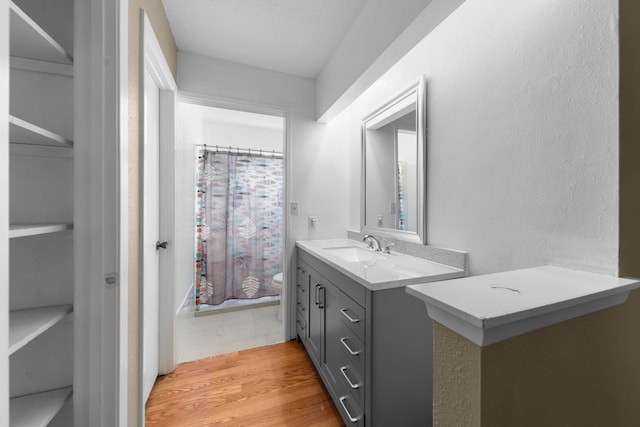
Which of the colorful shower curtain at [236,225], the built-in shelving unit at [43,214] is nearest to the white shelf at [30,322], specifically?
the built-in shelving unit at [43,214]

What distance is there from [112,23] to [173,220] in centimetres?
117

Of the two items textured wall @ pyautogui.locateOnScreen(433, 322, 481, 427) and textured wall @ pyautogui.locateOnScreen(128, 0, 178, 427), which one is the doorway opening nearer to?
textured wall @ pyautogui.locateOnScreen(128, 0, 178, 427)

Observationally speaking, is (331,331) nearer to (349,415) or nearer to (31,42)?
(349,415)

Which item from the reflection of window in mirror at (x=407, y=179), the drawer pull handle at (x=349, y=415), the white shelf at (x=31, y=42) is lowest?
the drawer pull handle at (x=349, y=415)

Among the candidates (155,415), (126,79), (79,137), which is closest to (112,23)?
(126,79)

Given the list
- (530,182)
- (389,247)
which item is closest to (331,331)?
(389,247)

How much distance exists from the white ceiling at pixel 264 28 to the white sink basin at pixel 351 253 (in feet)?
5.05

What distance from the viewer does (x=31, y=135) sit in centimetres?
73

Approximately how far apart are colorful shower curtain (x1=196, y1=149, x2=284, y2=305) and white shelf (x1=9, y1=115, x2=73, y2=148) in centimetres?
206

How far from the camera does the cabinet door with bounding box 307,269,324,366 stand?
5.29 ft

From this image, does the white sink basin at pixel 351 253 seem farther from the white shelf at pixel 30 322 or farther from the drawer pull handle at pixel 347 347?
the white shelf at pixel 30 322

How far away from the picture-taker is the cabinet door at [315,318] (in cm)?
161

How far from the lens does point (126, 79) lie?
95cm

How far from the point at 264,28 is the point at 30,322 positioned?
187 centimetres
